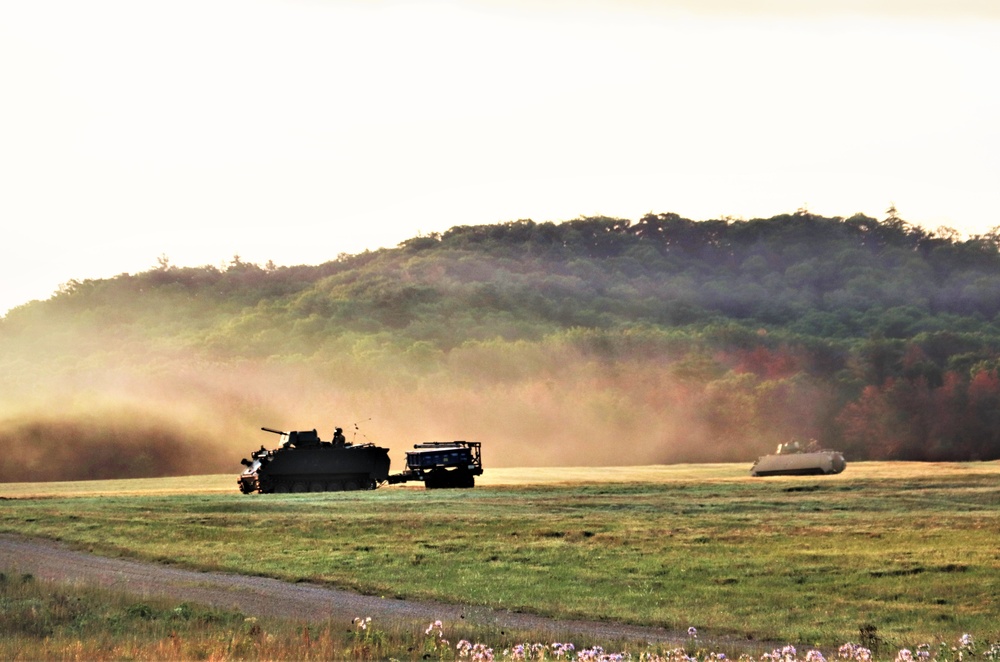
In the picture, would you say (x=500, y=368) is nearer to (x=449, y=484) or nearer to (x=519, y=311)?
(x=519, y=311)

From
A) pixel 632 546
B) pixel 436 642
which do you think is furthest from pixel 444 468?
pixel 436 642

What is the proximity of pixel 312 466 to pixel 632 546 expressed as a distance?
118 feet

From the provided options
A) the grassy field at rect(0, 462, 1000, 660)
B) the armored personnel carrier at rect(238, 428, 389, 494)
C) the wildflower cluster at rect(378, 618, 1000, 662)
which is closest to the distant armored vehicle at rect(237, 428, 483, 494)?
the armored personnel carrier at rect(238, 428, 389, 494)

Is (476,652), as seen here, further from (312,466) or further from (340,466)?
(340,466)

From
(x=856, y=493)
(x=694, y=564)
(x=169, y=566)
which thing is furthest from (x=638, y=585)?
(x=856, y=493)

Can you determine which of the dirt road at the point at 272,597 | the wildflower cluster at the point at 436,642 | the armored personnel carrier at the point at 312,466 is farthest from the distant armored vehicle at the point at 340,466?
the wildflower cluster at the point at 436,642

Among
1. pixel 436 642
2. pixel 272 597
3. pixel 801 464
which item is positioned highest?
pixel 801 464

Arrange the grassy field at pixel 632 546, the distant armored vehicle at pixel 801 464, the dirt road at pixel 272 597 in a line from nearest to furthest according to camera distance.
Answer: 1. the dirt road at pixel 272 597
2. the grassy field at pixel 632 546
3. the distant armored vehicle at pixel 801 464

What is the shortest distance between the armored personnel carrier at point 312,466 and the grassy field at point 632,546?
3.44m

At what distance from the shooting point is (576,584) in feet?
120

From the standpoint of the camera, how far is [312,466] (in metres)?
77.6

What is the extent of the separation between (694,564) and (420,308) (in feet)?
516

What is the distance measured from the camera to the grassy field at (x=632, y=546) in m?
32.3

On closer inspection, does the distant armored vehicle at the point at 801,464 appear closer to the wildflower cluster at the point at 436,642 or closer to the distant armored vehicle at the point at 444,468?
the distant armored vehicle at the point at 444,468
